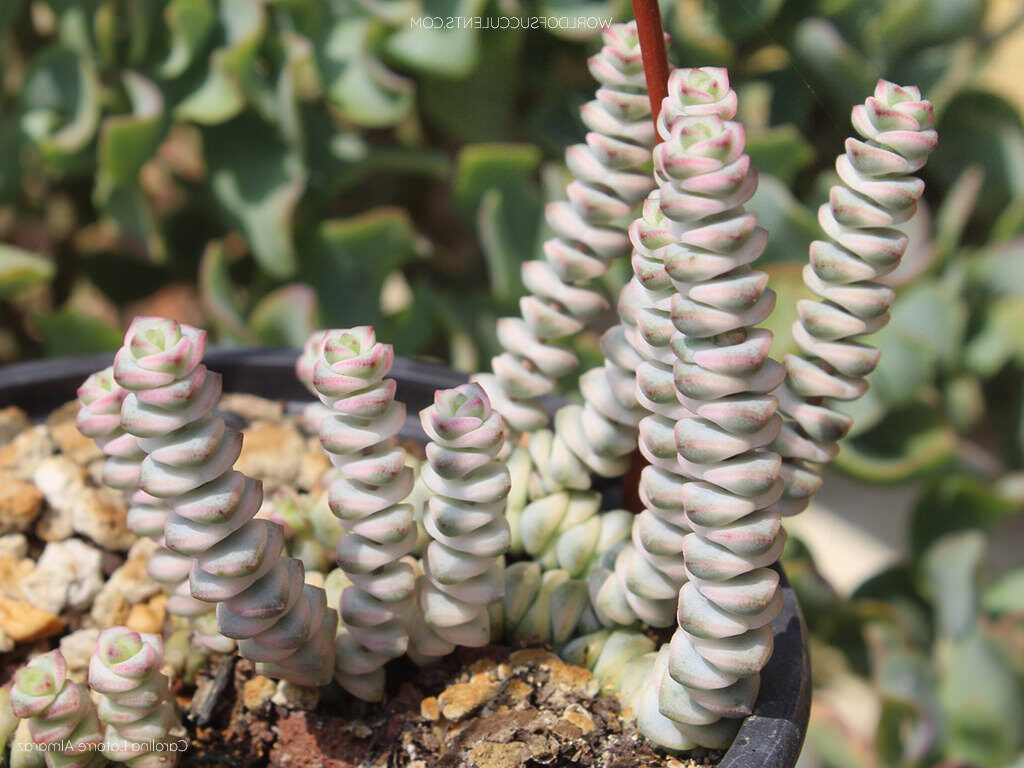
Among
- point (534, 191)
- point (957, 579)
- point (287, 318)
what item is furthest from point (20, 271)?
point (957, 579)

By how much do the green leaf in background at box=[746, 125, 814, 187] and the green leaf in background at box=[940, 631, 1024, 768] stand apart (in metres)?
0.43

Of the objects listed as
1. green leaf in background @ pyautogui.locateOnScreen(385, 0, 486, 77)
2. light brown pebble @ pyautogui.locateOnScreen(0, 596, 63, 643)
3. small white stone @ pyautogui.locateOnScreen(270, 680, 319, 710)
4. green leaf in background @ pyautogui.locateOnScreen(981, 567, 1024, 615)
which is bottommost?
green leaf in background @ pyautogui.locateOnScreen(981, 567, 1024, 615)

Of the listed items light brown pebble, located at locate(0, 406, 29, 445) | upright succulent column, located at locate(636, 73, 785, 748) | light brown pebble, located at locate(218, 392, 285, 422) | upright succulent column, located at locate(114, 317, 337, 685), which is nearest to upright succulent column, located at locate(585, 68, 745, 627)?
upright succulent column, located at locate(636, 73, 785, 748)

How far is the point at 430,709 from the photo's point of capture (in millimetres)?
469

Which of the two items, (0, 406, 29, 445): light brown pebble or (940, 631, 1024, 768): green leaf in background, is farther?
(940, 631, 1024, 768): green leaf in background

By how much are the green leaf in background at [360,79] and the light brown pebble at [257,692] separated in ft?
1.80

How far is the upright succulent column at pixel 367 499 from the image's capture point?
381 mm

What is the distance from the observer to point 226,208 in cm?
94

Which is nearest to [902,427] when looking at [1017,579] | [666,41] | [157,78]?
[1017,579]

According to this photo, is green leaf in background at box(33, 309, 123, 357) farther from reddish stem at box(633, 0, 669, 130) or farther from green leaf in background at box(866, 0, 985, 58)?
green leaf in background at box(866, 0, 985, 58)

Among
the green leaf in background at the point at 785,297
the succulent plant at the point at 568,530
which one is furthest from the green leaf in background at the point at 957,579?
the succulent plant at the point at 568,530

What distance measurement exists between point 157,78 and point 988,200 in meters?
0.78

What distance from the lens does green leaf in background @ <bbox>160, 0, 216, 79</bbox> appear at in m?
0.83

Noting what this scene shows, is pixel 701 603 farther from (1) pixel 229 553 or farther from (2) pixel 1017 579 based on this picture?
(2) pixel 1017 579
